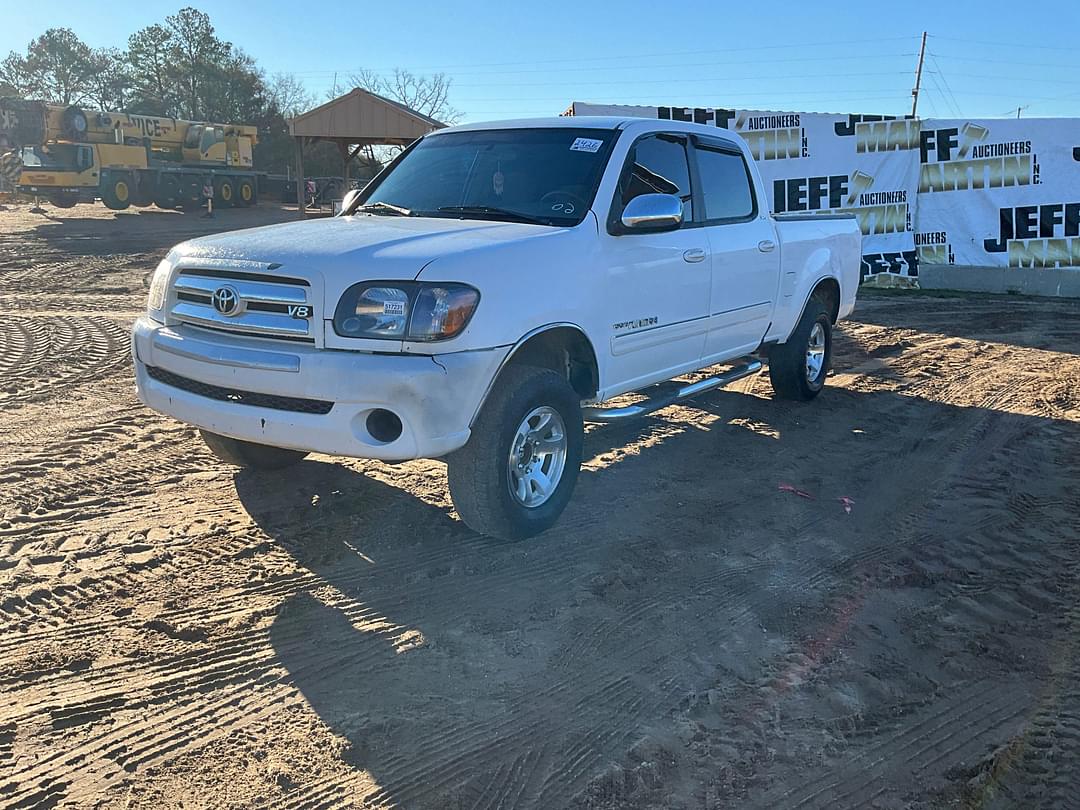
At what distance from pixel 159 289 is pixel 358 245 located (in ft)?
3.86

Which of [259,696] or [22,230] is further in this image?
[22,230]

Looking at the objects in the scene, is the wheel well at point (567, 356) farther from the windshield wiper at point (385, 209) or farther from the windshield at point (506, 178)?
the windshield wiper at point (385, 209)

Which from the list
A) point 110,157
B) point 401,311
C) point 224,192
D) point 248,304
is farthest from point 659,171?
Answer: point 224,192

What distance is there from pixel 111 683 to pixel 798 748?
2.38 m

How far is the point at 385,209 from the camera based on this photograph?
17.2ft

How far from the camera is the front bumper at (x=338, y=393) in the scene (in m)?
3.74

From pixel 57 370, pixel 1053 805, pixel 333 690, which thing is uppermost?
pixel 57 370

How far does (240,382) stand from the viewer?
13.0 ft

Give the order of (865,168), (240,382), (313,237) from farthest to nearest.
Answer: (865,168), (313,237), (240,382)

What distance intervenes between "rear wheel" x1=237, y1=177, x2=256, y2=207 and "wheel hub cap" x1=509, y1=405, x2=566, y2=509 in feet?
119

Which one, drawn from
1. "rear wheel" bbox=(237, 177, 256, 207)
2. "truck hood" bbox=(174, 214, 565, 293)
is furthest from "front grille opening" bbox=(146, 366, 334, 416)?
"rear wheel" bbox=(237, 177, 256, 207)

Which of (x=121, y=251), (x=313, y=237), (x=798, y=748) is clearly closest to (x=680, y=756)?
(x=798, y=748)

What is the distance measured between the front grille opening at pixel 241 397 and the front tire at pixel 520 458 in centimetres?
69

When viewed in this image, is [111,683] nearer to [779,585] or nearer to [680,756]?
[680,756]
